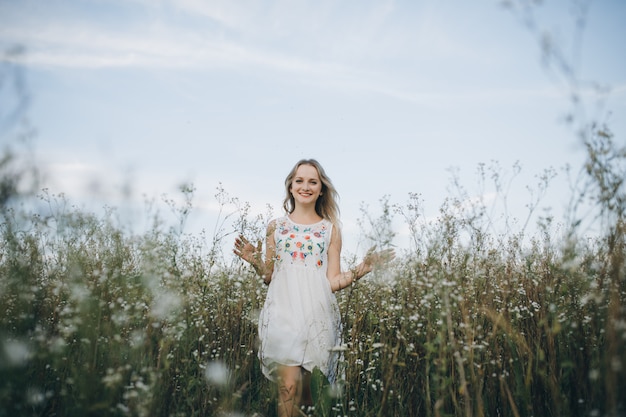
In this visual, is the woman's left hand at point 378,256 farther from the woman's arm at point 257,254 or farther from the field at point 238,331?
the woman's arm at point 257,254

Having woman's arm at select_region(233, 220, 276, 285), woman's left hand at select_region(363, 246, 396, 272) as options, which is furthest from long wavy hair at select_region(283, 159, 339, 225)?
woman's left hand at select_region(363, 246, 396, 272)

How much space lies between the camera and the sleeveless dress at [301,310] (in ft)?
11.2

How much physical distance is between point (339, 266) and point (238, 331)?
1097 millimetres

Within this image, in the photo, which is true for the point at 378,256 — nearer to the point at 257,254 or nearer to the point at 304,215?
the point at 257,254

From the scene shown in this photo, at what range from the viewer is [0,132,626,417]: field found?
2215 mm

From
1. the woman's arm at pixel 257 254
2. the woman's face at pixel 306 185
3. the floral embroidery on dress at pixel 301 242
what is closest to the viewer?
the woman's arm at pixel 257 254

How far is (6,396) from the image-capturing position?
6.66 feet

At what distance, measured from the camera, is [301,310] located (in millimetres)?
3600

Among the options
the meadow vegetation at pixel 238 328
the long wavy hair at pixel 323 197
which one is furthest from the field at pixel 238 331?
the long wavy hair at pixel 323 197

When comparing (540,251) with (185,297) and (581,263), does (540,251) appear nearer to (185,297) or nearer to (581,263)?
(581,263)

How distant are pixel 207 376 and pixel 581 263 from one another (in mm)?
2383

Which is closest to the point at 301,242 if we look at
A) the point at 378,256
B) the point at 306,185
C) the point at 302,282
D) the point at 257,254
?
the point at 302,282

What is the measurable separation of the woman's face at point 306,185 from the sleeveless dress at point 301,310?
36cm

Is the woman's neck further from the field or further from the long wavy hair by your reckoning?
the field
